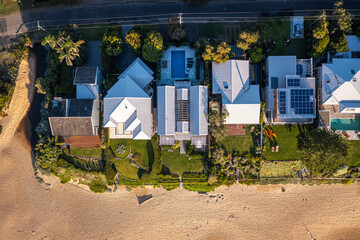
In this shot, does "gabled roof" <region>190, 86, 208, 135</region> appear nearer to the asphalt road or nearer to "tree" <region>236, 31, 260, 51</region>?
"tree" <region>236, 31, 260, 51</region>

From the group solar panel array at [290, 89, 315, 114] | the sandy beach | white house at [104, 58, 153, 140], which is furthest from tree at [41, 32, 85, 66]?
solar panel array at [290, 89, 315, 114]

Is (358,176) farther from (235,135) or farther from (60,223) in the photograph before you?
(60,223)

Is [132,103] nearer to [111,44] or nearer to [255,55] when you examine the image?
[111,44]

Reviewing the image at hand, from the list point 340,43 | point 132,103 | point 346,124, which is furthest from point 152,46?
point 346,124

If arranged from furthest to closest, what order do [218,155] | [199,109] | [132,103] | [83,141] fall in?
[83,141] < [218,155] < [199,109] < [132,103]

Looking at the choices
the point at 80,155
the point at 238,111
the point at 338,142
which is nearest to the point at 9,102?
the point at 80,155
